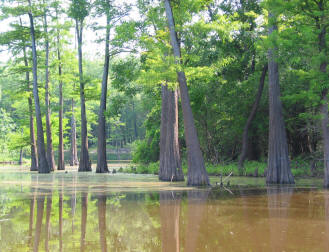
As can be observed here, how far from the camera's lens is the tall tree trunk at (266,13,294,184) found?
1464cm

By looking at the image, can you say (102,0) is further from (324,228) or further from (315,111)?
(324,228)

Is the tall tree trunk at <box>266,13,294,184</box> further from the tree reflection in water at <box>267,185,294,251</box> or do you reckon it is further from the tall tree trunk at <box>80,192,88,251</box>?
the tall tree trunk at <box>80,192,88,251</box>

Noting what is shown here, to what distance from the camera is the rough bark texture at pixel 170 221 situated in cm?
523

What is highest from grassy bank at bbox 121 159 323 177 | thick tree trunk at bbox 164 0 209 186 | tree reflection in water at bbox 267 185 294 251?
thick tree trunk at bbox 164 0 209 186

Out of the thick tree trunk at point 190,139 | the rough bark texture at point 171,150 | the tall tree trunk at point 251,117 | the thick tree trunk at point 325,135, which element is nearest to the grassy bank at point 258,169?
the tall tree trunk at point 251,117

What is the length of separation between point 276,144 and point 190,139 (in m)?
3.36

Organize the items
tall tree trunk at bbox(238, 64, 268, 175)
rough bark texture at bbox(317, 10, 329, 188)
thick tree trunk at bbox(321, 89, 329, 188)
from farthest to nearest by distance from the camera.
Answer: tall tree trunk at bbox(238, 64, 268, 175)
thick tree trunk at bbox(321, 89, 329, 188)
rough bark texture at bbox(317, 10, 329, 188)

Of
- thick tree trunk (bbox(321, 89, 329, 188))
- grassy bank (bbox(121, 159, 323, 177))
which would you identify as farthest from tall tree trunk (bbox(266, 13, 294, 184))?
grassy bank (bbox(121, 159, 323, 177))

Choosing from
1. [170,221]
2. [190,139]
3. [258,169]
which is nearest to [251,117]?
[258,169]

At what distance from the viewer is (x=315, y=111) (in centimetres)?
1838

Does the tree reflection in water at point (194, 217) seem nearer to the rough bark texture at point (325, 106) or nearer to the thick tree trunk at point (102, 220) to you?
the thick tree trunk at point (102, 220)

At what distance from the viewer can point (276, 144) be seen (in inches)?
596

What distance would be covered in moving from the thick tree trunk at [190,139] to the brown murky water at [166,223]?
342cm

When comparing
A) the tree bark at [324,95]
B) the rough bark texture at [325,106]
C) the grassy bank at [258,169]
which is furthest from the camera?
the grassy bank at [258,169]
